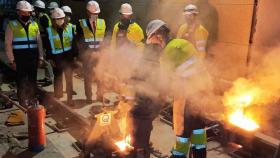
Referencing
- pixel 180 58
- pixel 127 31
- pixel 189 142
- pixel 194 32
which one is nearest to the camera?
pixel 180 58

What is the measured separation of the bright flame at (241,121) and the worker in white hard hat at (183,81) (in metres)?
1.05

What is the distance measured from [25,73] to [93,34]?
2.03 meters

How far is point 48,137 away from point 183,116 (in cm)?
328

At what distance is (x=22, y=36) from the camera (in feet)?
25.3

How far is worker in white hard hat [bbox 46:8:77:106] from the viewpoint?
800 cm

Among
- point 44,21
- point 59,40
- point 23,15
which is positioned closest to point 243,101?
point 59,40

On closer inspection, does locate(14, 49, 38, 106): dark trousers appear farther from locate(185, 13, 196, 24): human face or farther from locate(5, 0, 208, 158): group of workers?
locate(185, 13, 196, 24): human face

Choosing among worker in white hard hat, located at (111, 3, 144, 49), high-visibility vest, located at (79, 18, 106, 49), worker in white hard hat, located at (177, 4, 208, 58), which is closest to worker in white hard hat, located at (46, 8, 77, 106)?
high-visibility vest, located at (79, 18, 106, 49)

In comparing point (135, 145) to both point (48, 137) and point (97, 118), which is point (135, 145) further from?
point (48, 137)

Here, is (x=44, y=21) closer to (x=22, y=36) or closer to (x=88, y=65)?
(x=22, y=36)

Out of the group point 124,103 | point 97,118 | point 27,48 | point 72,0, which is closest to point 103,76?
point 27,48

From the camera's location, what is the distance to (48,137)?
646 cm

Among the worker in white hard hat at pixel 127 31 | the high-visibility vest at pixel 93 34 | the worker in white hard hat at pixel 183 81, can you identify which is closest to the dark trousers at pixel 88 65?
the high-visibility vest at pixel 93 34

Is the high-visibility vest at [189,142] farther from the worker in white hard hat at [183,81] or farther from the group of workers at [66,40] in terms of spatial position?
the group of workers at [66,40]
